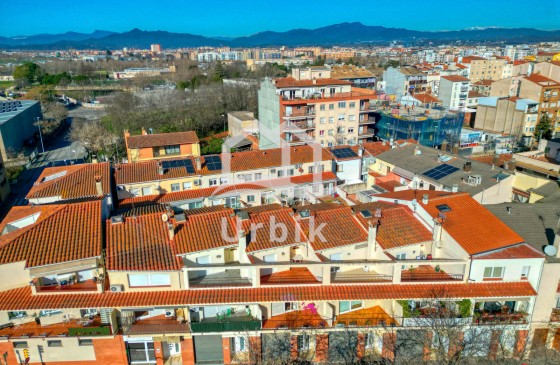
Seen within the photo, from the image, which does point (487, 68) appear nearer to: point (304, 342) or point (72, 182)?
point (304, 342)

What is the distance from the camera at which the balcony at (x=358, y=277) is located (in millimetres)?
19625

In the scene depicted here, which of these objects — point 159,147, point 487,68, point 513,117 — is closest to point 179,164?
point 159,147

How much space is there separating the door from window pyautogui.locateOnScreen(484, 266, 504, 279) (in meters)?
13.7

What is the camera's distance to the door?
19.3 meters

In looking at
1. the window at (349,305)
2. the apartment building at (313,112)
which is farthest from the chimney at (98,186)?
the apartment building at (313,112)

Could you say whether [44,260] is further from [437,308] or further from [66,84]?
[66,84]

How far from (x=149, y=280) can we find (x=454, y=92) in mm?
72452

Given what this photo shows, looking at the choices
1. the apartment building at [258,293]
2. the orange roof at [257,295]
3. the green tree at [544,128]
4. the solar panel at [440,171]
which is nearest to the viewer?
the orange roof at [257,295]

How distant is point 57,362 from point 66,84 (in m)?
106

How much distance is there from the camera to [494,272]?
19453mm

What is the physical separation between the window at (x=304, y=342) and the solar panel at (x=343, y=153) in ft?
66.8

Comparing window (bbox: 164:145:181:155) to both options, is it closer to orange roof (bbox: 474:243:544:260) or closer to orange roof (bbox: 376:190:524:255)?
orange roof (bbox: 376:190:524:255)

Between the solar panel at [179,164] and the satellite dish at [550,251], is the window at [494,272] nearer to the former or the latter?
the satellite dish at [550,251]

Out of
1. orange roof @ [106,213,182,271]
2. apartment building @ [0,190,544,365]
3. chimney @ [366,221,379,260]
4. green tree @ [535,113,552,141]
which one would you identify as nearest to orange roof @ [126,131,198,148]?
apartment building @ [0,190,544,365]
